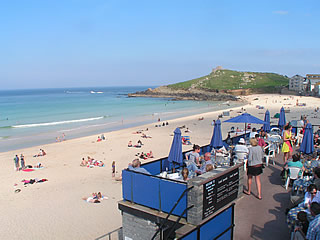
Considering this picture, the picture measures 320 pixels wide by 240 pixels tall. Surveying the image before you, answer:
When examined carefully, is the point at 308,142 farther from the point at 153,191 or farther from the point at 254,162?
the point at 153,191

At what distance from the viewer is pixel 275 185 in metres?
8.16

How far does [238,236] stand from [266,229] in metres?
0.67

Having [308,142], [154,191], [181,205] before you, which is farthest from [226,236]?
[308,142]

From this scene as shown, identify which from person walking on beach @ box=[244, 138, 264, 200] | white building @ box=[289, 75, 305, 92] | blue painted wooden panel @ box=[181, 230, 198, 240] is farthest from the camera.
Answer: white building @ box=[289, 75, 305, 92]

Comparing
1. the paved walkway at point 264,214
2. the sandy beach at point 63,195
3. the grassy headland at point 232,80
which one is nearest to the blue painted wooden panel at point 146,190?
the paved walkway at point 264,214

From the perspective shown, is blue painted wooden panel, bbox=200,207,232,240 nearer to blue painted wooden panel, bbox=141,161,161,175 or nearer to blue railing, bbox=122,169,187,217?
blue railing, bbox=122,169,187,217

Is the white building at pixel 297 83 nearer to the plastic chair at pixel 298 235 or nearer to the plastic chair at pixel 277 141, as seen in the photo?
the plastic chair at pixel 277 141

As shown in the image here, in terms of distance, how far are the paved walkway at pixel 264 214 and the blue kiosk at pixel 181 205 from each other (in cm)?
43

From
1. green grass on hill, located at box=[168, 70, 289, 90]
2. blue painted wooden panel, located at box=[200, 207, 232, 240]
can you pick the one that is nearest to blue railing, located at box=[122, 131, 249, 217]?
blue painted wooden panel, located at box=[200, 207, 232, 240]

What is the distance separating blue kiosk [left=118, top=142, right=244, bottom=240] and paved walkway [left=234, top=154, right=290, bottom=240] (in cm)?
43

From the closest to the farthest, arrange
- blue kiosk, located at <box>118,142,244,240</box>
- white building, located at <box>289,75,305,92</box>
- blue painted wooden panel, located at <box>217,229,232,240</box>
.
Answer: blue kiosk, located at <box>118,142,244,240</box> → blue painted wooden panel, located at <box>217,229,232,240</box> → white building, located at <box>289,75,305,92</box>

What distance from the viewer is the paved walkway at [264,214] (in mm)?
5595

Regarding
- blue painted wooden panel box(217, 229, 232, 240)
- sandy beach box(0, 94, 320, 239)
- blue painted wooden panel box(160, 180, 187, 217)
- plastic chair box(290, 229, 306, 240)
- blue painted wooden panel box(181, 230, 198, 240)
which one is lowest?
sandy beach box(0, 94, 320, 239)

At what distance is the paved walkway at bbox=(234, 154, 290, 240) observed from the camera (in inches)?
220
